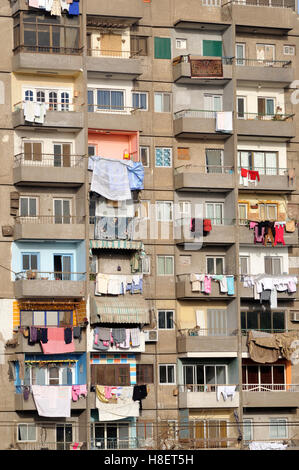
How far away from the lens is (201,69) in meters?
77.2

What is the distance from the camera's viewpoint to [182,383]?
75625 millimetres

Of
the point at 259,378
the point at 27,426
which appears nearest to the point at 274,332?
the point at 259,378

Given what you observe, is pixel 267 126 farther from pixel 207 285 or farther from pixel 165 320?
pixel 165 320

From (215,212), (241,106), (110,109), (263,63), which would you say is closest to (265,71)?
(263,63)

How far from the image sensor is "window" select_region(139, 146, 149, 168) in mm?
76688

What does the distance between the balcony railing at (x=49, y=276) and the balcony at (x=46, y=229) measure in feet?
5.14

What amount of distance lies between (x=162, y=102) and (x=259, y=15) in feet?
21.4

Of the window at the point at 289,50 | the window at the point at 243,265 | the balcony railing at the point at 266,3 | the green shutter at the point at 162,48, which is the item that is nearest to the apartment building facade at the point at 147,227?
the green shutter at the point at 162,48

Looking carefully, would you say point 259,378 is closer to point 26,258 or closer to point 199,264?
point 199,264

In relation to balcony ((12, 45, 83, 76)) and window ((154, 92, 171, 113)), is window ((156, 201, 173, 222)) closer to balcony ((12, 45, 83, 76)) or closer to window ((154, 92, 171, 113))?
window ((154, 92, 171, 113))

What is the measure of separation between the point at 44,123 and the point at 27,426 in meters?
13.8

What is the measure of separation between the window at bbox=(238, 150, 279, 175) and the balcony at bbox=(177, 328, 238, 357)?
321 inches

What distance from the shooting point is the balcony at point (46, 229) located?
242ft

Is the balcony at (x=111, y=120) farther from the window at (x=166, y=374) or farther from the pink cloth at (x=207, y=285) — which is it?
the window at (x=166, y=374)
